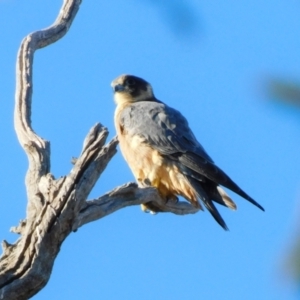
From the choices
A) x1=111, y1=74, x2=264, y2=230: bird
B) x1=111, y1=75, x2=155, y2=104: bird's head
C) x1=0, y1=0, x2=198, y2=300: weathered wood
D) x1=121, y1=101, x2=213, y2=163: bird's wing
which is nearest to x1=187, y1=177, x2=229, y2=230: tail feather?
x1=111, y1=74, x2=264, y2=230: bird

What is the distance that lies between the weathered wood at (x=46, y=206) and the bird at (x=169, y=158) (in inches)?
43.9

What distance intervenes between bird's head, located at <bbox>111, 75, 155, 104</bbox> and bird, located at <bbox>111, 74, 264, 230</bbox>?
1.23ft

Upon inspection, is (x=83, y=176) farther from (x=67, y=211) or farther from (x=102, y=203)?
(x=102, y=203)

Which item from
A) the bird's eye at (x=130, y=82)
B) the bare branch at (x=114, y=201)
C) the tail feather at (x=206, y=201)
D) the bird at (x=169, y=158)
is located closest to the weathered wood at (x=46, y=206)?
the bare branch at (x=114, y=201)

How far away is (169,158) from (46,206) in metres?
2.12

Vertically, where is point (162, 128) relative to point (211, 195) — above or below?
above

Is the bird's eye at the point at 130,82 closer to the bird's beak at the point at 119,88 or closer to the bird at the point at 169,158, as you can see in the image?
the bird's beak at the point at 119,88

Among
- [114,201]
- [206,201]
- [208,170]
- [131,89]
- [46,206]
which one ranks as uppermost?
[131,89]

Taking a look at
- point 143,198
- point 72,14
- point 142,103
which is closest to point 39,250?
point 143,198

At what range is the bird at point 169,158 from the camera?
432 centimetres

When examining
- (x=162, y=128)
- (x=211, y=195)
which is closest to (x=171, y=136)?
(x=162, y=128)

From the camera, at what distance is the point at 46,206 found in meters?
2.66

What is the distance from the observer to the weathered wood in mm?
2447

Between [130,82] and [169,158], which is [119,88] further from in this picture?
[169,158]
